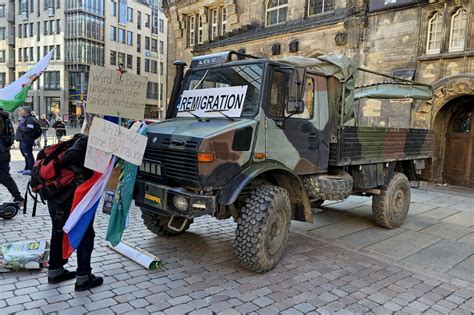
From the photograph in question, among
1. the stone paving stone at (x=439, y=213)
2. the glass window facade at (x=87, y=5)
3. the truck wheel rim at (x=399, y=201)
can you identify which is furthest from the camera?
the glass window facade at (x=87, y=5)

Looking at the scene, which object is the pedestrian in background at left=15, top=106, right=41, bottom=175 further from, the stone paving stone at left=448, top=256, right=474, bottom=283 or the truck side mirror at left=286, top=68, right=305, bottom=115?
the stone paving stone at left=448, top=256, right=474, bottom=283

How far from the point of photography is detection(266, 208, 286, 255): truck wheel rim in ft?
16.0

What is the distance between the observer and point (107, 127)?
4004mm

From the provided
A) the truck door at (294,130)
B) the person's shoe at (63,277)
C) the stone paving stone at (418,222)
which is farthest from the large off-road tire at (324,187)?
the person's shoe at (63,277)

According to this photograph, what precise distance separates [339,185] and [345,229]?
1748mm

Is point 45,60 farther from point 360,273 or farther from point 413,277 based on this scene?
point 413,277

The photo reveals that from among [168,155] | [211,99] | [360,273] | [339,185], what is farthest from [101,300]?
[339,185]

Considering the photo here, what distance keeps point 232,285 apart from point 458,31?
10.8 m

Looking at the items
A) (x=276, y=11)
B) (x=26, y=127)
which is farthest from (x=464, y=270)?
(x=276, y=11)

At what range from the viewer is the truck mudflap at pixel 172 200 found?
430 cm

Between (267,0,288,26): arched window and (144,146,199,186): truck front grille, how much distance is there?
14191 millimetres

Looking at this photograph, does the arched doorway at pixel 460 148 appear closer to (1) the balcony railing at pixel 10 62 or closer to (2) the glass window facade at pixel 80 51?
(2) the glass window facade at pixel 80 51

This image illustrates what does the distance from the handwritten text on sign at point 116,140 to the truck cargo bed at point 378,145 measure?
10.0 ft

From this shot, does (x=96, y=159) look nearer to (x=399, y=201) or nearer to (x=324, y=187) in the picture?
(x=324, y=187)
